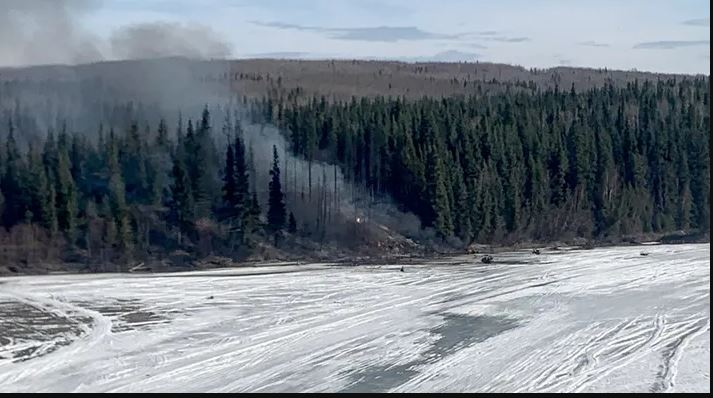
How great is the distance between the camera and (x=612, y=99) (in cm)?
9988

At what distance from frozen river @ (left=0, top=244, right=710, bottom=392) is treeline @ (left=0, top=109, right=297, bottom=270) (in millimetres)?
6596

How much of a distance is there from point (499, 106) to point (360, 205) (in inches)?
1070

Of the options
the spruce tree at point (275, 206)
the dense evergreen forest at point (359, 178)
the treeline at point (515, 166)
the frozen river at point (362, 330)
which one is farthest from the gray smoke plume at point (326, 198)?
the frozen river at point (362, 330)

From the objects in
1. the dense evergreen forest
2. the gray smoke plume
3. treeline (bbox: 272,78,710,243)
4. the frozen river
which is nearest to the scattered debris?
the dense evergreen forest

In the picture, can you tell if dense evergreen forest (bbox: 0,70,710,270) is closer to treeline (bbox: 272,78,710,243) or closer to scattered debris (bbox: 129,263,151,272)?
treeline (bbox: 272,78,710,243)

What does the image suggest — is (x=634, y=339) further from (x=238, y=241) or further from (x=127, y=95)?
(x=127, y=95)

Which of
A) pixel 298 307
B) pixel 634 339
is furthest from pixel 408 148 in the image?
pixel 634 339

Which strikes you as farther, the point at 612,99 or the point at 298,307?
the point at 612,99

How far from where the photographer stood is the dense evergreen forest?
54.6 metres

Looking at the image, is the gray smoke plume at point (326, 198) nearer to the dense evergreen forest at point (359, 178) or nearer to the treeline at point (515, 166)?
the dense evergreen forest at point (359, 178)

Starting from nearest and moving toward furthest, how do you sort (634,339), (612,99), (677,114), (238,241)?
(634,339), (238,241), (677,114), (612,99)

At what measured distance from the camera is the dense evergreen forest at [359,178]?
54.6 m

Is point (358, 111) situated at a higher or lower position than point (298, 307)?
higher

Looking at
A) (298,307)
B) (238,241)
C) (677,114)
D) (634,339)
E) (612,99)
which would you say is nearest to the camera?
(634,339)
